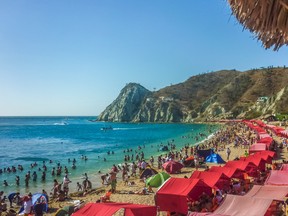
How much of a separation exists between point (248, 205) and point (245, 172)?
8.24m

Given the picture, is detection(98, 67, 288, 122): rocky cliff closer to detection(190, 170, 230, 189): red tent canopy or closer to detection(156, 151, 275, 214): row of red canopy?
detection(156, 151, 275, 214): row of red canopy

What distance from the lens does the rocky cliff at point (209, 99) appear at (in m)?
111

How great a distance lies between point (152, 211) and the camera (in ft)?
33.0

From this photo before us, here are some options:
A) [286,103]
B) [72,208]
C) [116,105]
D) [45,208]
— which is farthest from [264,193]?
[116,105]

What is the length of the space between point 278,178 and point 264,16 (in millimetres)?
10968

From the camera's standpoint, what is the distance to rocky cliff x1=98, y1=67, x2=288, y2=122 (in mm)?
110750

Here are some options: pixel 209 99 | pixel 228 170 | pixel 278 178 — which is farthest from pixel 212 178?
pixel 209 99

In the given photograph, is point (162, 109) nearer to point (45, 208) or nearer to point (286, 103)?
point (286, 103)

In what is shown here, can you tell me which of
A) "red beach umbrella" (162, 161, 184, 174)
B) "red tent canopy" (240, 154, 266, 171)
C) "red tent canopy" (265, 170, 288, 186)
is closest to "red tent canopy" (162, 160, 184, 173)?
"red beach umbrella" (162, 161, 184, 174)

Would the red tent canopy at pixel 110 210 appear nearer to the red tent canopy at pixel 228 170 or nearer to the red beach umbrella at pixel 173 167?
the red tent canopy at pixel 228 170

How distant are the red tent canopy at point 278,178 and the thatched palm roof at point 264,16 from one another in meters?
9.65

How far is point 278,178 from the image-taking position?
14.2m

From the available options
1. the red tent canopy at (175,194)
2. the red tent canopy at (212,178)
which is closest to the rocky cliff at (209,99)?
the red tent canopy at (212,178)

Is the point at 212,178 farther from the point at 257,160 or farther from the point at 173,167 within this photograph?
the point at 173,167
